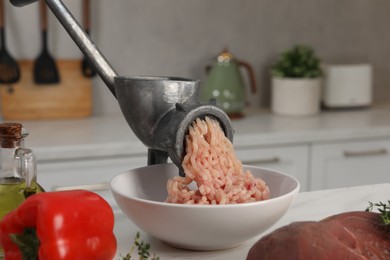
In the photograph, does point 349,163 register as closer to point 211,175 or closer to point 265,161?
point 265,161

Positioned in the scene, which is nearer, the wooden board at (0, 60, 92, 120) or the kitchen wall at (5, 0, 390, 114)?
the wooden board at (0, 60, 92, 120)

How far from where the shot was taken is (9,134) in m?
0.98

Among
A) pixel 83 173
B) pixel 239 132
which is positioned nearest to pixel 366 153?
pixel 239 132

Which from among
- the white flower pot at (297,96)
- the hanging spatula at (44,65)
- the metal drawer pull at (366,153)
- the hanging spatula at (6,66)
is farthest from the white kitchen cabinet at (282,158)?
the hanging spatula at (6,66)

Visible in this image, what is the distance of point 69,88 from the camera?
268 cm

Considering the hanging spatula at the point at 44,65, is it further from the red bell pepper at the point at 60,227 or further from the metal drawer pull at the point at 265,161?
the red bell pepper at the point at 60,227

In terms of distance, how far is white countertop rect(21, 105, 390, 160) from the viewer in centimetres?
223

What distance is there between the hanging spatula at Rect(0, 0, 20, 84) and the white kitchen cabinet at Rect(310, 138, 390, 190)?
1136 mm

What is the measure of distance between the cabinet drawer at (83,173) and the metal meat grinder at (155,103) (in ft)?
3.66

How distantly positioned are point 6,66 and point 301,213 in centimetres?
164

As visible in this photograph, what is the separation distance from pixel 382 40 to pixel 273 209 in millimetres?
2426

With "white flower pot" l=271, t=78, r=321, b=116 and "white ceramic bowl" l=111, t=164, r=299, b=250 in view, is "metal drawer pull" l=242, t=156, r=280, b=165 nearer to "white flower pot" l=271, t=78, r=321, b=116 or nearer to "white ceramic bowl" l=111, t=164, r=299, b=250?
"white flower pot" l=271, t=78, r=321, b=116

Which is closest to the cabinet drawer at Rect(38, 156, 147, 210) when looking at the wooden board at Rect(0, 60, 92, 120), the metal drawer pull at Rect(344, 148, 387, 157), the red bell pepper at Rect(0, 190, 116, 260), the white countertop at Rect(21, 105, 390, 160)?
the white countertop at Rect(21, 105, 390, 160)

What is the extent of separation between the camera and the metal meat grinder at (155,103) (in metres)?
1.07
